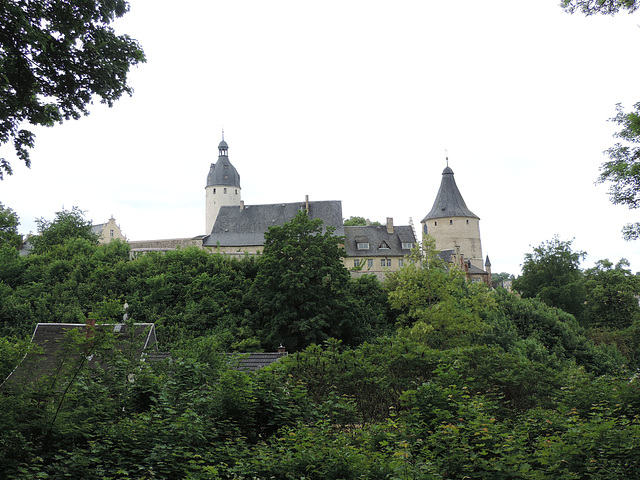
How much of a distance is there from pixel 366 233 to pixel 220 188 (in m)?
35.0

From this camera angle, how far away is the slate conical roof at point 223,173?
78188 mm

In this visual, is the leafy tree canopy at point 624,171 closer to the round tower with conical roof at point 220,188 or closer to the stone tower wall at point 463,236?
the stone tower wall at point 463,236

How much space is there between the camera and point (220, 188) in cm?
7788

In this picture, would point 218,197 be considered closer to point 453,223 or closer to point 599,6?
point 453,223

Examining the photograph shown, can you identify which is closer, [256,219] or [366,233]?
[366,233]

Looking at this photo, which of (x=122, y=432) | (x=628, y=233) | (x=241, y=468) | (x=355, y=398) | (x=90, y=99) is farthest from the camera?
(x=628, y=233)

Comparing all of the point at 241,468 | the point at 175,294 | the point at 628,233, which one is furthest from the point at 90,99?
the point at 175,294

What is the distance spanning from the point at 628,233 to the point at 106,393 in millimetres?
16949

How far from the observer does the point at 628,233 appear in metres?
17.3

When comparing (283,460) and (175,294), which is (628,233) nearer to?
(283,460)

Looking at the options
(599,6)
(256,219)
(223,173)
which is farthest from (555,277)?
(223,173)

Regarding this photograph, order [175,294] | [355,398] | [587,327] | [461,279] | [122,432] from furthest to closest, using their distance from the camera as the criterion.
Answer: [587,327], [461,279], [175,294], [355,398], [122,432]

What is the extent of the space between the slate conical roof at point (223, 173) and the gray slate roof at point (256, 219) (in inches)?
964

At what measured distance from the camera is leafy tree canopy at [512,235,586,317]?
46281 mm
